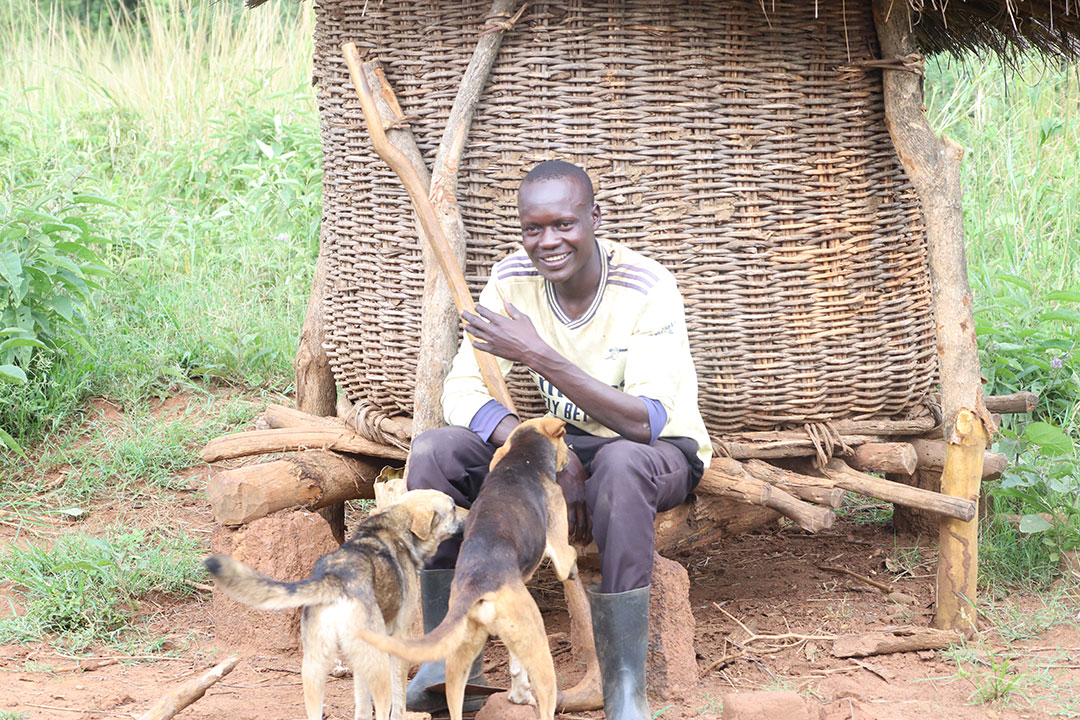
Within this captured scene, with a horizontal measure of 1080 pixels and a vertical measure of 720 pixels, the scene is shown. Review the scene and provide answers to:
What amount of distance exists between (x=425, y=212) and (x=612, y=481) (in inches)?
49.2

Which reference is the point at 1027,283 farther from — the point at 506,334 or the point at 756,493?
the point at 506,334

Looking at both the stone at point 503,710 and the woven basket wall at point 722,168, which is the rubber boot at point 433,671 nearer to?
the stone at point 503,710

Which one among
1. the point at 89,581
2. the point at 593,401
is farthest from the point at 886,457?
the point at 89,581

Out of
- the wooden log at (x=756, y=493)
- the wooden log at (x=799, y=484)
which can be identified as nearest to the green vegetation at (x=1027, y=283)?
the wooden log at (x=799, y=484)

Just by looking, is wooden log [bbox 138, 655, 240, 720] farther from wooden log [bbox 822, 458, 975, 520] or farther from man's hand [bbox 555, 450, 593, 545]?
wooden log [bbox 822, 458, 975, 520]

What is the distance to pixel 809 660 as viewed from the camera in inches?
151

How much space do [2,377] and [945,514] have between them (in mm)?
4148

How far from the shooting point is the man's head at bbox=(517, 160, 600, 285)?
3.37 m

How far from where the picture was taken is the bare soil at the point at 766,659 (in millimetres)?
3424

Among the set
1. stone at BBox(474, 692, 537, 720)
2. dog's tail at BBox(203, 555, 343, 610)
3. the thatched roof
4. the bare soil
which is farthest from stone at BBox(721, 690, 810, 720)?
the thatched roof

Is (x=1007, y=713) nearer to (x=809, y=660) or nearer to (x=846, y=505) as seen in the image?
(x=809, y=660)

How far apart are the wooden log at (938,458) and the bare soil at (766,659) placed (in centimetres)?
51

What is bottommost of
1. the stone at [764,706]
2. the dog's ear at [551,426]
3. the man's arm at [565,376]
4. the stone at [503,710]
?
the stone at [503,710]

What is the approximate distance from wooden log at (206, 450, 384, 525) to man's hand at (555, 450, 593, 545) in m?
1.17
